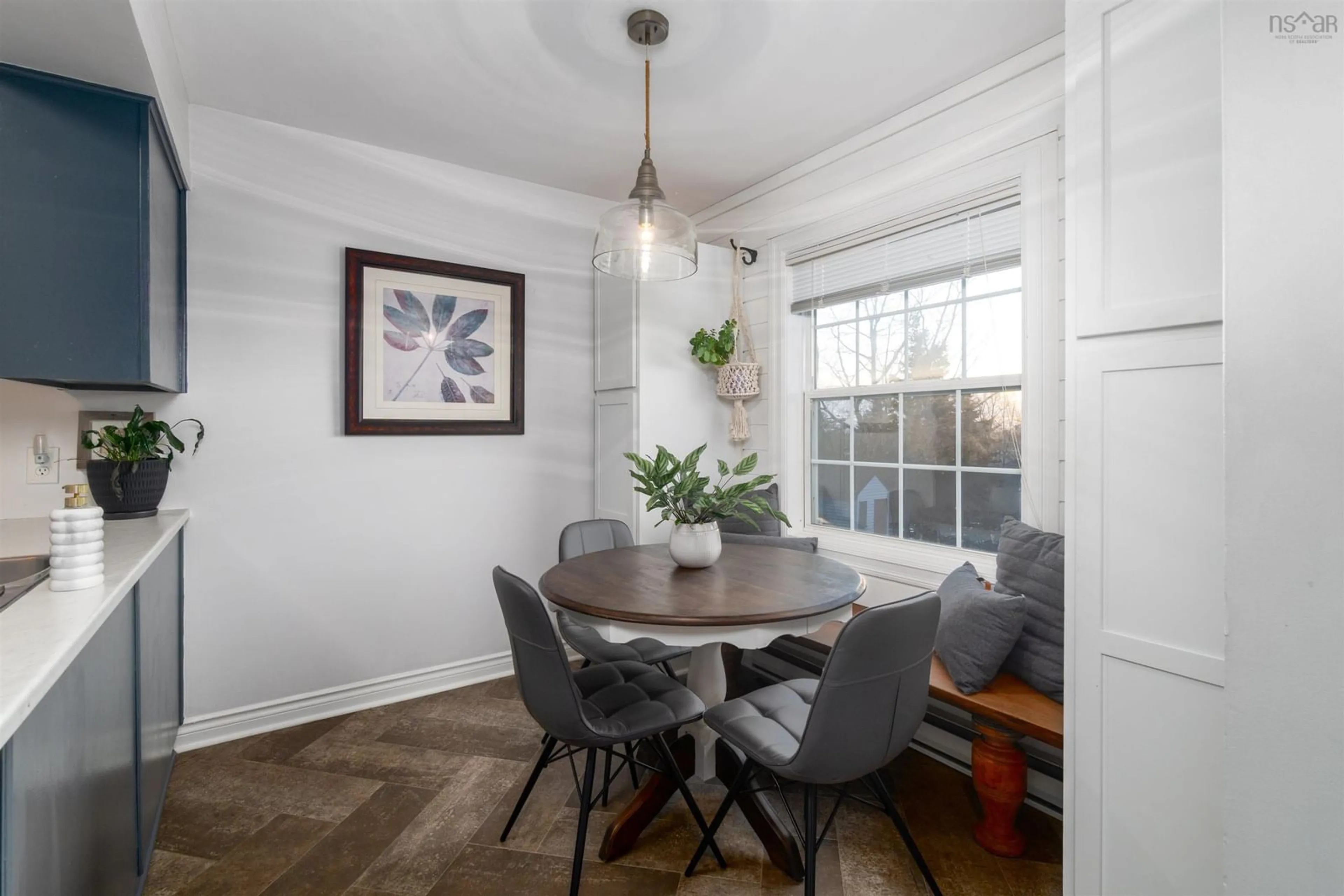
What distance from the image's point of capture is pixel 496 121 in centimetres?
267

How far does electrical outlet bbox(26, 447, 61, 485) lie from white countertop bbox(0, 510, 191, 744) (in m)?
0.38

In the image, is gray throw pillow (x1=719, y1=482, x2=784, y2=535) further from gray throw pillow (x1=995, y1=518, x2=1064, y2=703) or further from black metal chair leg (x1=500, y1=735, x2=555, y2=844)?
black metal chair leg (x1=500, y1=735, x2=555, y2=844)

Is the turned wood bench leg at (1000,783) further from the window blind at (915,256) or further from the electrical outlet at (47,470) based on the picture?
the electrical outlet at (47,470)

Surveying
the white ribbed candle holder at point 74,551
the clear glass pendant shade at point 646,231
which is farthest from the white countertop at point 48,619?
the clear glass pendant shade at point 646,231

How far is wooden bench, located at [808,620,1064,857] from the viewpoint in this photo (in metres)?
1.79

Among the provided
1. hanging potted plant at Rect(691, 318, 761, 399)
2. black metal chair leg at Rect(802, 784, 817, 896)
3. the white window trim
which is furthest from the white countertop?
the white window trim

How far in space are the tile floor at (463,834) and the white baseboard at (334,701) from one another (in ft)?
0.22

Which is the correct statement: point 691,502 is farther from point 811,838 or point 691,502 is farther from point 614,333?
point 614,333

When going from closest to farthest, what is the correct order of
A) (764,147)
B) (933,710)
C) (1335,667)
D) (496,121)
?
(1335,667), (933,710), (496,121), (764,147)

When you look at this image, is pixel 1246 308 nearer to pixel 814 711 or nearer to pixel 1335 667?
pixel 1335 667

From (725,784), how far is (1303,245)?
6.99ft

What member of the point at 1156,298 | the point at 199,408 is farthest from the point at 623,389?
the point at 1156,298

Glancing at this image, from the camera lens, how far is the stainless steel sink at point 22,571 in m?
1.43

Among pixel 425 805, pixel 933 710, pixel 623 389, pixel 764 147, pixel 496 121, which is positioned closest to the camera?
pixel 425 805
